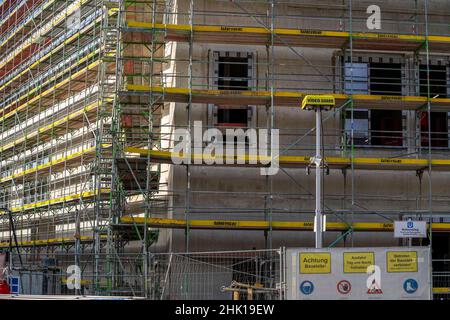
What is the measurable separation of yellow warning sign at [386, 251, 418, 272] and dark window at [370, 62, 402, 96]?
31.9 ft

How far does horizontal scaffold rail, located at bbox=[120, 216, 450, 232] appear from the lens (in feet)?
63.9

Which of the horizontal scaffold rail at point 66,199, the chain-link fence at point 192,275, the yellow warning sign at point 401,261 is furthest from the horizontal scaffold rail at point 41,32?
the yellow warning sign at point 401,261

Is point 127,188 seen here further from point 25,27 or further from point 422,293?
point 25,27

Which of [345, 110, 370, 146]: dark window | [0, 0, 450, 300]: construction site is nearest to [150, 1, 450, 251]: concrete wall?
[0, 0, 450, 300]: construction site

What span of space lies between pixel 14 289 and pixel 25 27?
2048 centimetres

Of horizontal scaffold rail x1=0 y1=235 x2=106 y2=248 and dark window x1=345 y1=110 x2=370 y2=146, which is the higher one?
dark window x1=345 y1=110 x2=370 y2=146

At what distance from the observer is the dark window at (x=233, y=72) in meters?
21.6

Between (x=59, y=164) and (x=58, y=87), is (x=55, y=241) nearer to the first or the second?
(x=59, y=164)

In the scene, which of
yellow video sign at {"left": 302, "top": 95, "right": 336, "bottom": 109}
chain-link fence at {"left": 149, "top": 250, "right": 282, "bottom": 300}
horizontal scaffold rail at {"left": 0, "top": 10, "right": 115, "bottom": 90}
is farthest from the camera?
horizontal scaffold rail at {"left": 0, "top": 10, "right": 115, "bottom": 90}

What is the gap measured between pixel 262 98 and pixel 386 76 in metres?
4.34

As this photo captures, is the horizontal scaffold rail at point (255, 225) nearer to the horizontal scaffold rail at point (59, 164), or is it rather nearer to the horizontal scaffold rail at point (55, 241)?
the horizontal scaffold rail at point (55, 241)

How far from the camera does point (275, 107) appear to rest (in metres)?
21.6

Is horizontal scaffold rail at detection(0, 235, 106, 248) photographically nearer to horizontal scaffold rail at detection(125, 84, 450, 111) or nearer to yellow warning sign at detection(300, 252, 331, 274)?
horizontal scaffold rail at detection(125, 84, 450, 111)

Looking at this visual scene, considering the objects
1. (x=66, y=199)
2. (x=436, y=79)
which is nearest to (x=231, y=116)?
(x=436, y=79)
